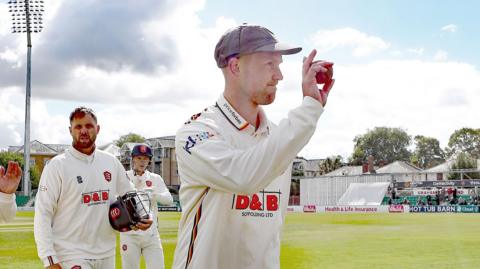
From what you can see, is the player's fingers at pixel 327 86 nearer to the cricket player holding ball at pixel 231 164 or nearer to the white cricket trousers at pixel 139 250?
the cricket player holding ball at pixel 231 164

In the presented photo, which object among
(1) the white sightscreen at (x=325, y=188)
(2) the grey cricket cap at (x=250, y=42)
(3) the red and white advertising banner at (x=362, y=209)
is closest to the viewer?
(2) the grey cricket cap at (x=250, y=42)

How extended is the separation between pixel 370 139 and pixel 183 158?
12653cm

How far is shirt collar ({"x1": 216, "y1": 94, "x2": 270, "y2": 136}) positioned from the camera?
3.15 m

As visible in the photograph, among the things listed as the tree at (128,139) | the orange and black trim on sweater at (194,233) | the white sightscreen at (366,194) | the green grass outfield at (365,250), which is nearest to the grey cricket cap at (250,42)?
the orange and black trim on sweater at (194,233)

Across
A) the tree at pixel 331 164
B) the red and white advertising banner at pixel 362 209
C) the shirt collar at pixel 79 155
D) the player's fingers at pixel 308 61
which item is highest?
the tree at pixel 331 164

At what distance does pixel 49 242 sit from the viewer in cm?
626

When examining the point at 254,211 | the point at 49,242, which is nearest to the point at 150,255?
the point at 49,242

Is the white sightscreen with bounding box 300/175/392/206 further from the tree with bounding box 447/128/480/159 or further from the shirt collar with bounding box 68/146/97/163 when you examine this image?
A: the shirt collar with bounding box 68/146/97/163

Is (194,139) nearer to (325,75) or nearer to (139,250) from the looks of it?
(325,75)

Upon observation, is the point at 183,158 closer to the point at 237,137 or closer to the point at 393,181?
the point at 237,137

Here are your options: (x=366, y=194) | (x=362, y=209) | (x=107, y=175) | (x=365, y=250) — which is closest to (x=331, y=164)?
(x=366, y=194)

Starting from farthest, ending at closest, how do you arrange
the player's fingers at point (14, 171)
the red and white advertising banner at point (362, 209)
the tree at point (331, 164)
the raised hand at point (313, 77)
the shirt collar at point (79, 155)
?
1. the tree at point (331, 164)
2. the red and white advertising banner at point (362, 209)
3. the shirt collar at point (79, 155)
4. the player's fingers at point (14, 171)
5. the raised hand at point (313, 77)

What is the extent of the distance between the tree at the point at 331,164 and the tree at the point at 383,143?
46.4ft

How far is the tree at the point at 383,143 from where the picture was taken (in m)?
126
